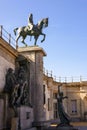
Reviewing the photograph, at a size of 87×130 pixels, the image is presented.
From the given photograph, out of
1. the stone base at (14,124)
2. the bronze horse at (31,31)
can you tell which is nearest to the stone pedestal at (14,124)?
the stone base at (14,124)

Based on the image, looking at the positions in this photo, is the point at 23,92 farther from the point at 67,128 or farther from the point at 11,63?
the point at 67,128

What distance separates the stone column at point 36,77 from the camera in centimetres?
1917

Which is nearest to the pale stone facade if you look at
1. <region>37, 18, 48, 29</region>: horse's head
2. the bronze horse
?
the bronze horse

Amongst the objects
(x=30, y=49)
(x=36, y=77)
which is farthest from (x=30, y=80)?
(x=30, y=49)

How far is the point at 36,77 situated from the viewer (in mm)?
19594

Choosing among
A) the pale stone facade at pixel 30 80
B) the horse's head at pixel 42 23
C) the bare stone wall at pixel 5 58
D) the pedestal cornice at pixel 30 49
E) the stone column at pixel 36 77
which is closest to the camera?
the pale stone facade at pixel 30 80

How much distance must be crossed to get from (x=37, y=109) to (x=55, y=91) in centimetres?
1581

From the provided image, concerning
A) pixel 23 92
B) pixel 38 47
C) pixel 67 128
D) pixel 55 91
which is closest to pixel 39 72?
pixel 38 47

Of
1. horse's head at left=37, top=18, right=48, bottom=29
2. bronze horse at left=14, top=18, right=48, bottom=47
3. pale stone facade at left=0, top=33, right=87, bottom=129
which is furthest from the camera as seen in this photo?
horse's head at left=37, top=18, right=48, bottom=29

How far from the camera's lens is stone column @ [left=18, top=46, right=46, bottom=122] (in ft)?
62.9

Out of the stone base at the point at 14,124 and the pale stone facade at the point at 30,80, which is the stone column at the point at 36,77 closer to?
the pale stone facade at the point at 30,80

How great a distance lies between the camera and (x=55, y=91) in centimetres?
3484

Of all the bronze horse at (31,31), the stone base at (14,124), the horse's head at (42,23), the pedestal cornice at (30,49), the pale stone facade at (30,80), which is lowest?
the stone base at (14,124)

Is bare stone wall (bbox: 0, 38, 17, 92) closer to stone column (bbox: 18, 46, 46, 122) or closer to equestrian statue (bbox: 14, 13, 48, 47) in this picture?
stone column (bbox: 18, 46, 46, 122)
